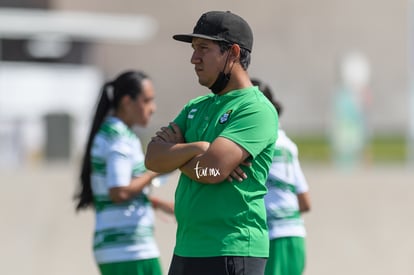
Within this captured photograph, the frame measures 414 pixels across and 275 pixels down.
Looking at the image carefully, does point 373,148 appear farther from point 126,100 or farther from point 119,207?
point 119,207

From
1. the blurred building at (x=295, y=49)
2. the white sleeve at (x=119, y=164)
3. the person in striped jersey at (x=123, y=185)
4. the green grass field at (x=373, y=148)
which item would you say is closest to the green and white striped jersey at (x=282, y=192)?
the person in striped jersey at (x=123, y=185)

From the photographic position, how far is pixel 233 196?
3.96 meters

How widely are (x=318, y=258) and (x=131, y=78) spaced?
3585mm

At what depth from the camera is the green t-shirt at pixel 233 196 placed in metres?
3.95

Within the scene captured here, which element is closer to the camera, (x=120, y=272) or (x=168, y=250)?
(x=120, y=272)

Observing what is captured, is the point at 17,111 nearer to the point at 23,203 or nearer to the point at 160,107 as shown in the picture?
the point at 160,107

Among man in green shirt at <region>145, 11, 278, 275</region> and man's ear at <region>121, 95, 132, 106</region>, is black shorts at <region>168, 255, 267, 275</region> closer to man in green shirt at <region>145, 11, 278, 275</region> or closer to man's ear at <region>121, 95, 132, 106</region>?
man in green shirt at <region>145, 11, 278, 275</region>

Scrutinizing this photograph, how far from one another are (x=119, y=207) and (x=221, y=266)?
4.88 feet

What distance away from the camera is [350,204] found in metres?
9.11

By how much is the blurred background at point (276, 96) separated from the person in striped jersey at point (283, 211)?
75 centimetres

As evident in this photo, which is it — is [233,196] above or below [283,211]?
above

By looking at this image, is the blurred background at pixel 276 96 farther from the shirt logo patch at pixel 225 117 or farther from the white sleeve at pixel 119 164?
the shirt logo patch at pixel 225 117

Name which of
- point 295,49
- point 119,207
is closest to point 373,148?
point 295,49

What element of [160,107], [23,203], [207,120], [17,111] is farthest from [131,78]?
A: [160,107]
